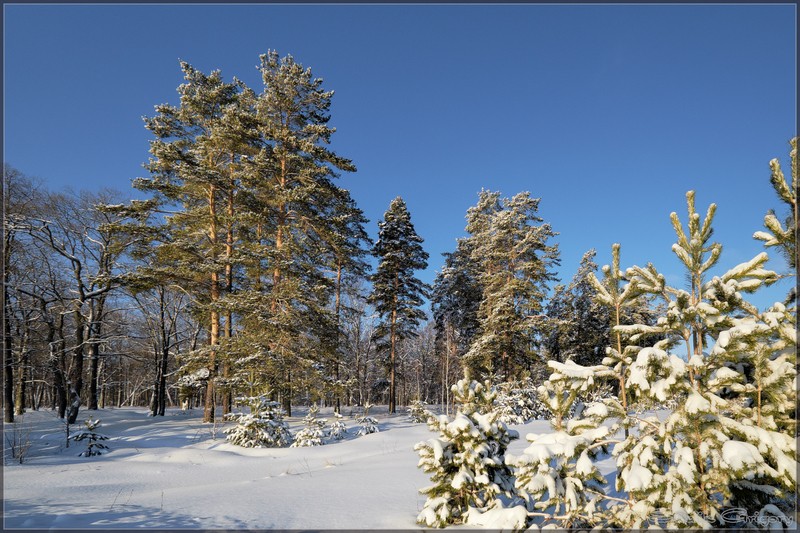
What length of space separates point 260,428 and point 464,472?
9.54 metres

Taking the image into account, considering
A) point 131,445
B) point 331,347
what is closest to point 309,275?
point 331,347

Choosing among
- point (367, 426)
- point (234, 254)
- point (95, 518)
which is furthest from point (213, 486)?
point (234, 254)

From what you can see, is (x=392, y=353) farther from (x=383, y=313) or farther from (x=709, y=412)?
(x=709, y=412)

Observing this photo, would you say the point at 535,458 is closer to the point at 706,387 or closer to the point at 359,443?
the point at 706,387

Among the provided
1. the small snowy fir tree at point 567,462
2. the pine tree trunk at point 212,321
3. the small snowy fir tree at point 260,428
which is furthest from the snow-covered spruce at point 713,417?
the pine tree trunk at point 212,321

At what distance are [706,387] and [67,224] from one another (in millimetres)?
23892

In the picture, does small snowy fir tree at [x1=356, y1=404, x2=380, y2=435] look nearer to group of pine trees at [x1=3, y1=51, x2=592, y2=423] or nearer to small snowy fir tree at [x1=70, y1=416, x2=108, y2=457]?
group of pine trees at [x1=3, y1=51, x2=592, y2=423]

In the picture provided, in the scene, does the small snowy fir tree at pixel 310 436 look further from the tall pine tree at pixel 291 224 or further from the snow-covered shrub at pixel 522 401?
the snow-covered shrub at pixel 522 401

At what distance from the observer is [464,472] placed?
427 cm

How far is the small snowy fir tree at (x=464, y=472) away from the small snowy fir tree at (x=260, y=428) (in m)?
9.06

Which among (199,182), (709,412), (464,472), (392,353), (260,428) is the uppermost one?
(199,182)

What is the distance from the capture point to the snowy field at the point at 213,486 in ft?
14.8

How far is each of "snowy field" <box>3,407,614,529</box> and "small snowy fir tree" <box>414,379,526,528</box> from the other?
45 centimetres

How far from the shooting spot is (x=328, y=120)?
1819cm
